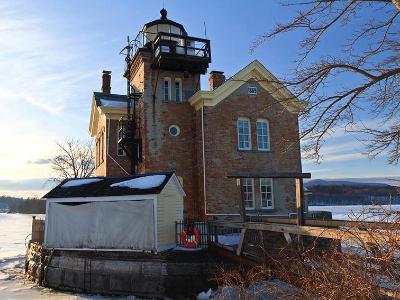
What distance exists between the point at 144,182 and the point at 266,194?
7750 mm

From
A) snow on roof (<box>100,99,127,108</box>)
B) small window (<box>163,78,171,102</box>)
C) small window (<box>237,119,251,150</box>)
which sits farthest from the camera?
snow on roof (<box>100,99,127,108</box>)

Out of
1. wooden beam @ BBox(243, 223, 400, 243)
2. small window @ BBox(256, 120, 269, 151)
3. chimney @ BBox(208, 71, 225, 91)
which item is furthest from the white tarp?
chimney @ BBox(208, 71, 225, 91)

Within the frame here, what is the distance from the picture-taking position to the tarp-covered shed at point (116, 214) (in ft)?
48.1

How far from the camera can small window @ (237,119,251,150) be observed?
21.0 meters

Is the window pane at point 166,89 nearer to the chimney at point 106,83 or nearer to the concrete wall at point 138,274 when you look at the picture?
the chimney at point 106,83

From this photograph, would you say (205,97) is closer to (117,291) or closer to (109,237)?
(109,237)

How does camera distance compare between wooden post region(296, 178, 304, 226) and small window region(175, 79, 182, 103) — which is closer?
wooden post region(296, 178, 304, 226)

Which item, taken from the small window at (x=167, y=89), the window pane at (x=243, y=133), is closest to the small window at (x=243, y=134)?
the window pane at (x=243, y=133)

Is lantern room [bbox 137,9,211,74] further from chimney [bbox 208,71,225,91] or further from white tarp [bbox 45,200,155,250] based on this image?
white tarp [bbox 45,200,155,250]

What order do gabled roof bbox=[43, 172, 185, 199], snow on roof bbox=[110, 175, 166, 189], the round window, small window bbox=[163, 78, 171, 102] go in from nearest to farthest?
gabled roof bbox=[43, 172, 185, 199] < snow on roof bbox=[110, 175, 166, 189] < the round window < small window bbox=[163, 78, 171, 102]

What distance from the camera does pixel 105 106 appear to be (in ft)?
78.4

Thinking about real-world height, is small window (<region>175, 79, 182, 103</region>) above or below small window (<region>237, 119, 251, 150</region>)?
above

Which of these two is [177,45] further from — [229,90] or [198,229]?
[198,229]

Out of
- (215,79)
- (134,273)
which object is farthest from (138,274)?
(215,79)
